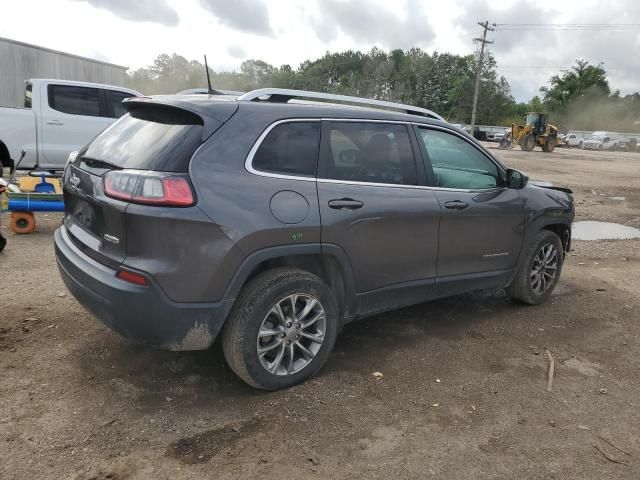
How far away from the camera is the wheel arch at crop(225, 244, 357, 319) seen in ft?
9.48

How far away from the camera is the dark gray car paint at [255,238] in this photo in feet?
8.89

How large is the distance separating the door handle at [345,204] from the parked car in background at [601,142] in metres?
53.3

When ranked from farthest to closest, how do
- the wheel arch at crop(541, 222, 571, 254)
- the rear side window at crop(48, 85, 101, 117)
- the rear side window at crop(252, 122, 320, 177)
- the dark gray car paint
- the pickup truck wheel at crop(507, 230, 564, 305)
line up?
the rear side window at crop(48, 85, 101, 117)
the wheel arch at crop(541, 222, 571, 254)
the pickup truck wheel at crop(507, 230, 564, 305)
the rear side window at crop(252, 122, 320, 177)
the dark gray car paint

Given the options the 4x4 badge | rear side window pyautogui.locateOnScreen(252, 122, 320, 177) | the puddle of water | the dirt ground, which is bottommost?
the dirt ground

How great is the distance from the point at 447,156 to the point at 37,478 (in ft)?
11.1

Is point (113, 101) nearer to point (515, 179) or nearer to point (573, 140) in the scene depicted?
point (515, 179)

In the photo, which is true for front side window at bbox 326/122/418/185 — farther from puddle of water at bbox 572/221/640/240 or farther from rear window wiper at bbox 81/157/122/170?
puddle of water at bbox 572/221/640/240

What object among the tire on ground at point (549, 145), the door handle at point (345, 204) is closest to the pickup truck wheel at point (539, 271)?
the door handle at point (345, 204)

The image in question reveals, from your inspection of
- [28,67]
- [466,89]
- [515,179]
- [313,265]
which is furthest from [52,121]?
[466,89]

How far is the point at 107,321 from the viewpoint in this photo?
2.88 m

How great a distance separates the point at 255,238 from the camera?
2.88 meters

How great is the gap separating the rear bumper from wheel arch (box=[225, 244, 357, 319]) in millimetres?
181

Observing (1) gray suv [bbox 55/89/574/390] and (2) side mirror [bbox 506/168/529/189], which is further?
(2) side mirror [bbox 506/168/529/189]

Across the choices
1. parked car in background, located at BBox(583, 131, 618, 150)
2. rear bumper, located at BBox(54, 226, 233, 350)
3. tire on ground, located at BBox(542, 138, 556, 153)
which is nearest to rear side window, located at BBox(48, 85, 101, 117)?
rear bumper, located at BBox(54, 226, 233, 350)
